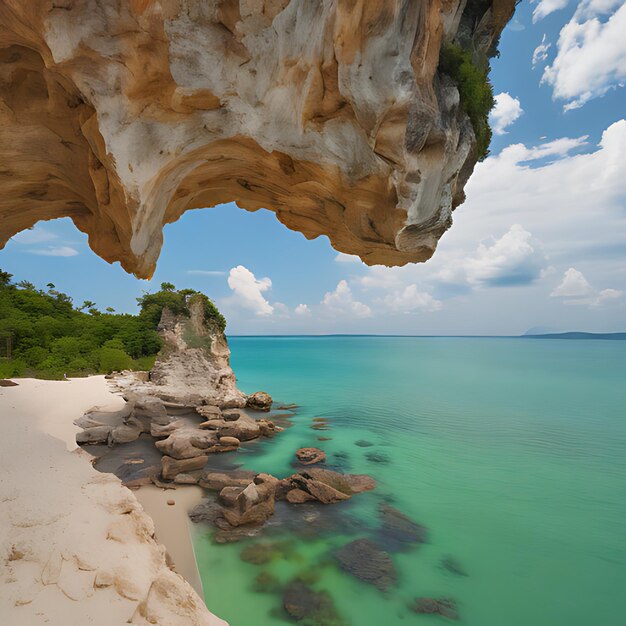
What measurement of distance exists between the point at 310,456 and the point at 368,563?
23.2 ft

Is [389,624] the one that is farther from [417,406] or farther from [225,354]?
[417,406]

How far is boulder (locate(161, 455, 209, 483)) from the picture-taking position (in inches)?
472

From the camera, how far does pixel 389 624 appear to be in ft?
23.1

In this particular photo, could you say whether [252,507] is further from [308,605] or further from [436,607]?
[436,607]

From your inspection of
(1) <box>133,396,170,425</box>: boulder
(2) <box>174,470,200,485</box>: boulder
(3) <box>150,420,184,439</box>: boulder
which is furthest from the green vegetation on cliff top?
(2) <box>174,470,200,485</box>: boulder

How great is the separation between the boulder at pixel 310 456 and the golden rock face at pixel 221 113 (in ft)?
37.4

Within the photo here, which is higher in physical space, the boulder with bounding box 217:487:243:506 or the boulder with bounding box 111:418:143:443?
the boulder with bounding box 111:418:143:443

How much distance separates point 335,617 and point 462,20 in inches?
478

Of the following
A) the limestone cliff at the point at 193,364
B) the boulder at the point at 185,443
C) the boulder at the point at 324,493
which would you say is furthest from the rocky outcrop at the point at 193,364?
the boulder at the point at 324,493

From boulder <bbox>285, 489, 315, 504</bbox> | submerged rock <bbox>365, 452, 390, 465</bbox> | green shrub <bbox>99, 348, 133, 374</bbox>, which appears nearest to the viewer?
boulder <bbox>285, 489, 315, 504</bbox>

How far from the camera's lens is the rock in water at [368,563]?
8.15 meters

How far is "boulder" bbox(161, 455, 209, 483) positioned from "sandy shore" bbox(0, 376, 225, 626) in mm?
3664

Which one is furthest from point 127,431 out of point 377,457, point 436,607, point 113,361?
point 436,607

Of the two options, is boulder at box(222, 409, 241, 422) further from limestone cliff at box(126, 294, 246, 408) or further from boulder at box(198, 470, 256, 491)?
boulder at box(198, 470, 256, 491)
